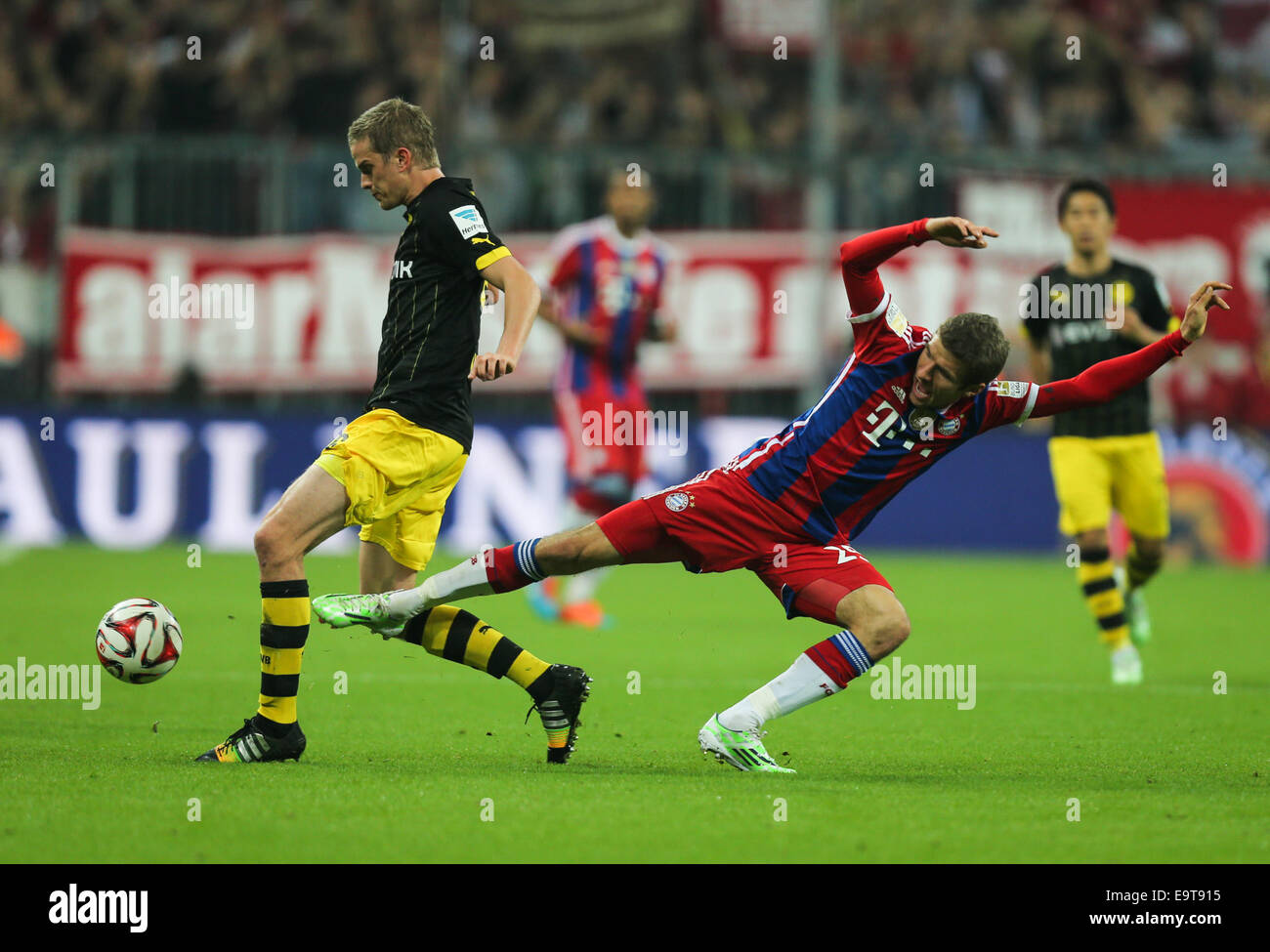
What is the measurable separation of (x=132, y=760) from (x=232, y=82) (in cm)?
1336

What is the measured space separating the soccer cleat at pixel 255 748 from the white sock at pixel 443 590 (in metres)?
0.57

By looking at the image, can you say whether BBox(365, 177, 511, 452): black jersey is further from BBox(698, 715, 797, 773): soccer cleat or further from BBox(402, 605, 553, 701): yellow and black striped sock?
BBox(698, 715, 797, 773): soccer cleat

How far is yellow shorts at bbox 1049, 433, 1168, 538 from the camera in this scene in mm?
9672

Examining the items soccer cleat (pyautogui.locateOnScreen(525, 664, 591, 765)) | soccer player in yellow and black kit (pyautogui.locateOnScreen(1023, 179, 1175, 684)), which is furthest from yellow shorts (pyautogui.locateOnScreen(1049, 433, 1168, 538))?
soccer cleat (pyautogui.locateOnScreen(525, 664, 591, 765))

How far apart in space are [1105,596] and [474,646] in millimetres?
4325

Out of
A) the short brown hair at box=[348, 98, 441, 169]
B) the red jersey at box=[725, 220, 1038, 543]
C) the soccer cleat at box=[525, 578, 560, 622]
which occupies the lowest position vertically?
the soccer cleat at box=[525, 578, 560, 622]

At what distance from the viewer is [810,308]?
17.4 metres

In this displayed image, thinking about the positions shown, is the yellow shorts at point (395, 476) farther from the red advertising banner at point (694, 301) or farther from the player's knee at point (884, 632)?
the red advertising banner at point (694, 301)

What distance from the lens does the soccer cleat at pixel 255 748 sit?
6406 millimetres

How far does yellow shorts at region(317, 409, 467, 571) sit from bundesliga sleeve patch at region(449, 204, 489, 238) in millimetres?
696

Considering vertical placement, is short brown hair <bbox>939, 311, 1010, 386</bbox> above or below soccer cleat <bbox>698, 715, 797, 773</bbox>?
above

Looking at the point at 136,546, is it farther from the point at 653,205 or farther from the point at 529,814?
the point at 529,814
